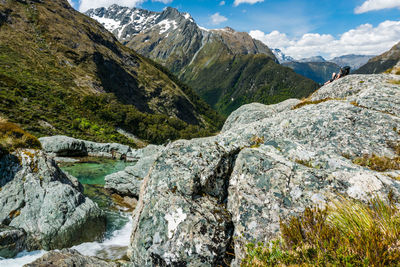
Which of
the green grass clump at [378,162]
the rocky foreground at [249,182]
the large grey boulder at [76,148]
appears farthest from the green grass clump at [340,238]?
the large grey boulder at [76,148]

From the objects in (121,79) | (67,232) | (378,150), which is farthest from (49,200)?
(121,79)

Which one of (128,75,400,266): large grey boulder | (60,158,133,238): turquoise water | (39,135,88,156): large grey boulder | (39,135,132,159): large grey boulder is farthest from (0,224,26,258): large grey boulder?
(39,135,88,156): large grey boulder

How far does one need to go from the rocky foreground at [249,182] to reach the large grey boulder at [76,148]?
3295cm

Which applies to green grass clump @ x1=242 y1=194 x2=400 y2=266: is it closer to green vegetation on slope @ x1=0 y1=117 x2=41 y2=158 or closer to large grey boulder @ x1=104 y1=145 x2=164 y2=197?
large grey boulder @ x1=104 y1=145 x2=164 y2=197

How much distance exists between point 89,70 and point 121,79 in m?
24.8

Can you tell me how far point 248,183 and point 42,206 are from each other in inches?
473

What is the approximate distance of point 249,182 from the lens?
20.0ft

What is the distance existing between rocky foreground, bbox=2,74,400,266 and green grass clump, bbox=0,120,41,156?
36.6ft

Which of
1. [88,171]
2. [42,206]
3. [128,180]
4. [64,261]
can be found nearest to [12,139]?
[42,206]

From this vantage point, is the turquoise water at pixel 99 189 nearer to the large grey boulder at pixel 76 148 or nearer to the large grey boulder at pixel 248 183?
the large grey boulder at pixel 76 148

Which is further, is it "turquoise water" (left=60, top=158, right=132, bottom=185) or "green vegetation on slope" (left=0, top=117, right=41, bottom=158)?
"turquoise water" (left=60, top=158, right=132, bottom=185)

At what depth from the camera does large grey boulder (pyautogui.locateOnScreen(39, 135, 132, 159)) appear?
3472 cm

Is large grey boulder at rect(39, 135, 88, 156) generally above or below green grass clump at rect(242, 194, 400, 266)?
below

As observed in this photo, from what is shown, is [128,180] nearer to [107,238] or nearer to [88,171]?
[107,238]
